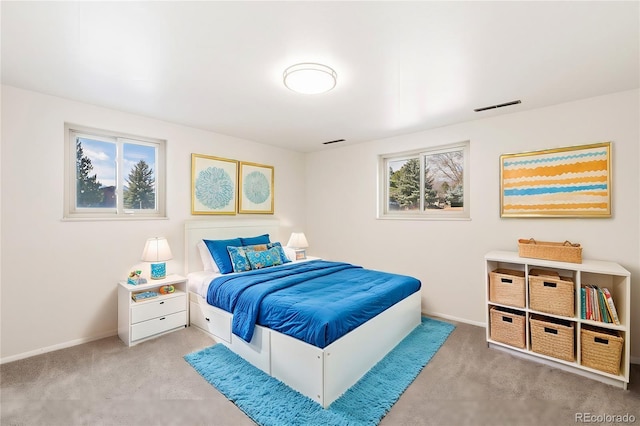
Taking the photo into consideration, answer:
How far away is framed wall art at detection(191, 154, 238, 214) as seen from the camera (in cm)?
370

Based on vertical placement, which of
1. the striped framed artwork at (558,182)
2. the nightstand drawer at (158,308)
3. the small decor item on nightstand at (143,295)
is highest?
the striped framed artwork at (558,182)

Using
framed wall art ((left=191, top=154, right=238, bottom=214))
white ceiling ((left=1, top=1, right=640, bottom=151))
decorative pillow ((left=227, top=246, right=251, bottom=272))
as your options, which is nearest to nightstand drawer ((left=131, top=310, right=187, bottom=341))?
decorative pillow ((left=227, top=246, right=251, bottom=272))

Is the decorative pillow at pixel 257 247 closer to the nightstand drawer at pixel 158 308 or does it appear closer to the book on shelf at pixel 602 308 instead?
the nightstand drawer at pixel 158 308

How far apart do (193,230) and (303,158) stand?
2416 mm

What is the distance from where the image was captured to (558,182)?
283 centimetres

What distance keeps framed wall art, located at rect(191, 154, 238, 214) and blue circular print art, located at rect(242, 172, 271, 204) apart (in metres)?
0.18

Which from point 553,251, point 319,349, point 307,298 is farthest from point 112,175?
point 553,251

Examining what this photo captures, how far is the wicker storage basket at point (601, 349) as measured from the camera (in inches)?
85.4

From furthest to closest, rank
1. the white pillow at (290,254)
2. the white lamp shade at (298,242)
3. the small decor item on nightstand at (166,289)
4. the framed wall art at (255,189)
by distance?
1. the white lamp shade at (298,242)
2. the framed wall art at (255,189)
3. the white pillow at (290,254)
4. the small decor item on nightstand at (166,289)

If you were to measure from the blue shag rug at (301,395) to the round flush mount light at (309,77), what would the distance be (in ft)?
7.57

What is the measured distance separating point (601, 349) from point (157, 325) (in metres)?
3.96

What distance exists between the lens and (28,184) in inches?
100

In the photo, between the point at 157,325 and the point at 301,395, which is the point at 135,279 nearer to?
the point at 157,325

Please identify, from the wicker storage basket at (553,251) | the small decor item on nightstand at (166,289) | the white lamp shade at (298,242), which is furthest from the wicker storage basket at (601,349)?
the small decor item on nightstand at (166,289)
